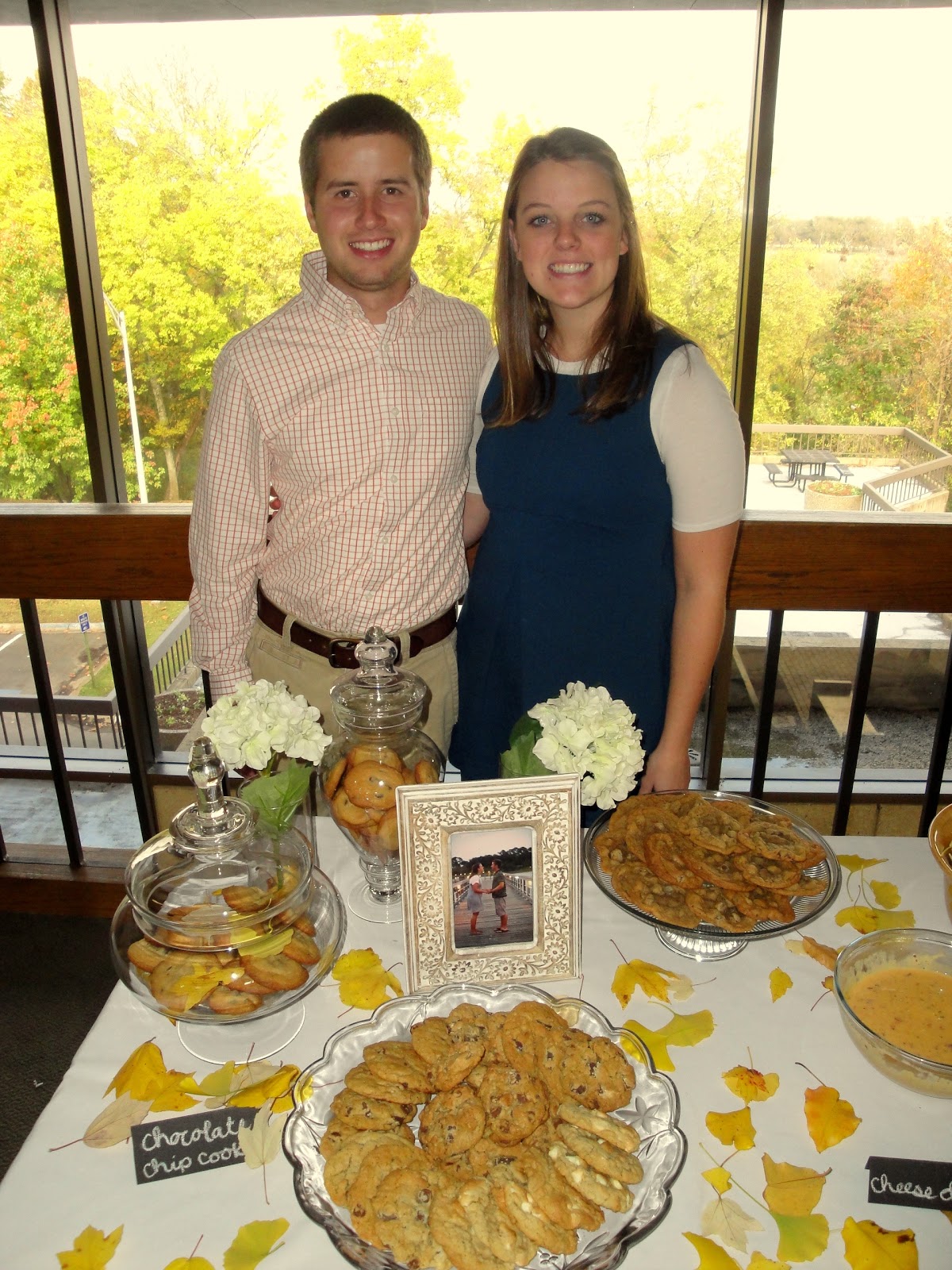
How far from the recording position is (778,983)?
106 cm

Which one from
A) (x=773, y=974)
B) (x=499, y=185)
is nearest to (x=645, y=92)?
(x=499, y=185)

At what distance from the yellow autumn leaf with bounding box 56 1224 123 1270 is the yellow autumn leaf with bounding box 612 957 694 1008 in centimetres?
54

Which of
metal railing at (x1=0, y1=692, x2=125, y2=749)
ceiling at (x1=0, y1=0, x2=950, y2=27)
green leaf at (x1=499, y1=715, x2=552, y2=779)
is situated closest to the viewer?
green leaf at (x1=499, y1=715, x2=552, y2=779)

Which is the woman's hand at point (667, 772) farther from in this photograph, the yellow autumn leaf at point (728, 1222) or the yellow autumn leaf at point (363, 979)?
the yellow autumn leaf at point (728, 1222)

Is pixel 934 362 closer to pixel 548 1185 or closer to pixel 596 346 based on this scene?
pixel 596 346

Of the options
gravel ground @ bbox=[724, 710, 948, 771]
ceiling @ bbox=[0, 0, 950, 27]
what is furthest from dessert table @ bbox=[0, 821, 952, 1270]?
ceiling @ bbox=[0, 0, 950, 27]

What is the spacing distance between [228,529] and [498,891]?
95cm

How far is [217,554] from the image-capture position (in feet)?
5.60

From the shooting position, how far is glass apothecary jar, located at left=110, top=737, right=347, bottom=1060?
0.87 meters

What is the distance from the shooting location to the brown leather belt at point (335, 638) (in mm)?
1688

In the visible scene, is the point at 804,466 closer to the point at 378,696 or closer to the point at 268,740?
the point at 378,696

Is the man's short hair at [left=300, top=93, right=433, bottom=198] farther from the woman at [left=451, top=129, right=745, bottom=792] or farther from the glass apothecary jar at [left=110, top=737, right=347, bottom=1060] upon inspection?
the glass apothecary jar at [left=110, top=737, right=347, bottom=1060]

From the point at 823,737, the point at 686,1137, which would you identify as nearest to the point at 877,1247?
the point at 686,1137

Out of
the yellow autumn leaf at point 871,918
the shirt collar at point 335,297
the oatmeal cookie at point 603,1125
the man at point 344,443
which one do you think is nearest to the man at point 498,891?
the oatmeal cookie at point 603,1125
